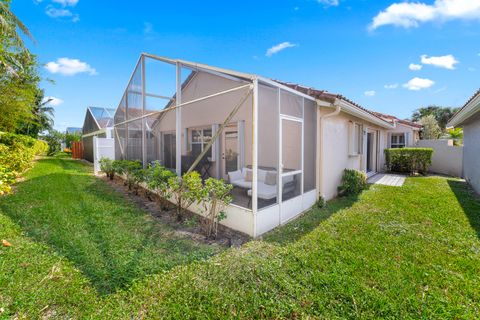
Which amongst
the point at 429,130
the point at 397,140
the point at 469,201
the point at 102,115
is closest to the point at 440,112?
the point at 429,130

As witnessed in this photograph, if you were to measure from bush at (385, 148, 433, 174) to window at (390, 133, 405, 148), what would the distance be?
11.1 feet

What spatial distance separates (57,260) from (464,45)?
1788cm

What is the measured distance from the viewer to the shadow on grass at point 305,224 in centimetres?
447

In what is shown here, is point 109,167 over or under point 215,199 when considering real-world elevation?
over

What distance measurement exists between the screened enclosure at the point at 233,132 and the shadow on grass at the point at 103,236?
5.01 ft

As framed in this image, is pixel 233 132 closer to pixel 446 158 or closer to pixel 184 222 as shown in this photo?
pixel 184 222

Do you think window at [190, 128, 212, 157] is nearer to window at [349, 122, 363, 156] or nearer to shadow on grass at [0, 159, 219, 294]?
shadow on grass at [0, 159, 219, 294]

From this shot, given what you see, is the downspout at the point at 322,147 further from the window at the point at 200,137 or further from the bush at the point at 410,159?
the bush at the point at 410,159

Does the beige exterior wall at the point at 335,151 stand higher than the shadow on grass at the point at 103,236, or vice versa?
the beige exterior wall at the point at 335,151

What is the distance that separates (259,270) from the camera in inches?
129

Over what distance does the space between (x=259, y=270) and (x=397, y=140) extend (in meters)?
16.4

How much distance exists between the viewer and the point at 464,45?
11.5 metres

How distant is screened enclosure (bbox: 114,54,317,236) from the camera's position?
482 cm

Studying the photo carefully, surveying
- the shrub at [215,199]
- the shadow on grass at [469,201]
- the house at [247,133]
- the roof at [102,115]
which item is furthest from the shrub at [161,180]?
the roof at [102,115]
